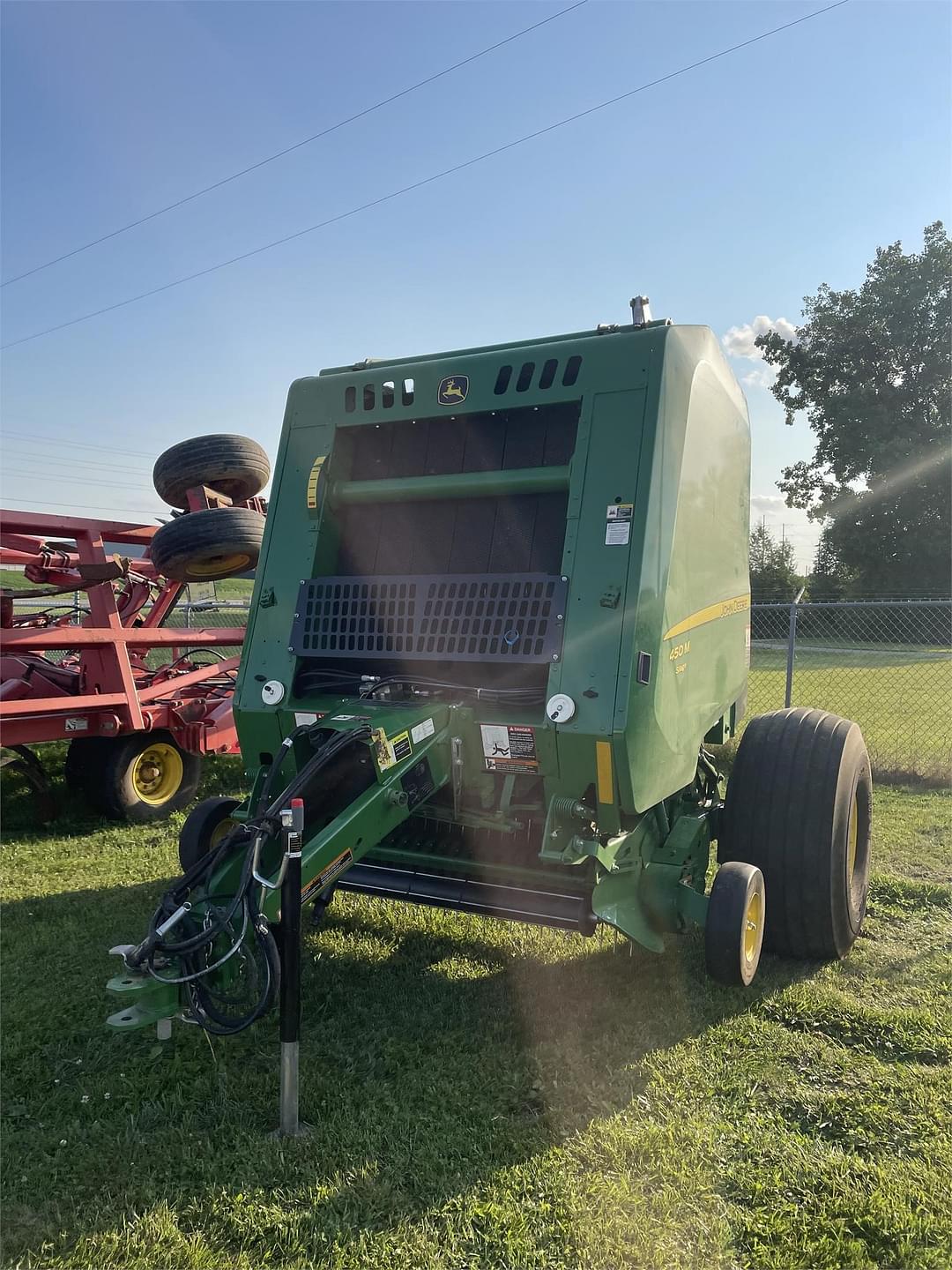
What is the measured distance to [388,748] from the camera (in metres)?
3.24

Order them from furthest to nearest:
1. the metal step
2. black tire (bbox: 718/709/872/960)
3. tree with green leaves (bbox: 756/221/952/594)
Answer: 1. tree with green leaves (bbox: 756/221/952/594)
2. black tire (bbox: 718/709/872/960)
3. the metal step

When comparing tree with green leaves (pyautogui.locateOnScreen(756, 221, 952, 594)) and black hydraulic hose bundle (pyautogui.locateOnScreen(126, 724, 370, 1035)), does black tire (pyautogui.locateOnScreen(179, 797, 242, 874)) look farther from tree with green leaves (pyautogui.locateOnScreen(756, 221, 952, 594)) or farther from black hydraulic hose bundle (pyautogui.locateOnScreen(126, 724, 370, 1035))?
tree with green leaves (pyautogui.locateOnScreen(756, 221, 952, 594))

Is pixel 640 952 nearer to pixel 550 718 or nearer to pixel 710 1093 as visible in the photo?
pixel 710 1093

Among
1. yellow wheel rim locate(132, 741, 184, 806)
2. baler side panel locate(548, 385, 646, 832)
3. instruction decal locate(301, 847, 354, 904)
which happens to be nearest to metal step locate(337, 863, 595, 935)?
baler side panel locate(548, 385, 646, 832)

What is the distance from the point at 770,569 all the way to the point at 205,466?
3460 cm

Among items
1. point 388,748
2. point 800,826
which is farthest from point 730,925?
point 388,748

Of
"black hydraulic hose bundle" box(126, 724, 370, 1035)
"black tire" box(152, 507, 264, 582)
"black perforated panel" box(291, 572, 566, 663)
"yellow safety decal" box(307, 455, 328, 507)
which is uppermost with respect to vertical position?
"yellow safety decal" box(307, 455, 328, 507)

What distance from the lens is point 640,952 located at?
4.27 metres

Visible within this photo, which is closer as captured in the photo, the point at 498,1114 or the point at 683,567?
the point at 498,1114

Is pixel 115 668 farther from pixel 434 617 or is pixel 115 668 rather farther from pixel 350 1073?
pixel 350 1073

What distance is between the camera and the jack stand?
270cm

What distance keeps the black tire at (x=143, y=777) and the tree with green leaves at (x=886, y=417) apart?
3012 centimetres

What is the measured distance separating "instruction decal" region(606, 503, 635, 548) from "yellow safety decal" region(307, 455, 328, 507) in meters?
1.39

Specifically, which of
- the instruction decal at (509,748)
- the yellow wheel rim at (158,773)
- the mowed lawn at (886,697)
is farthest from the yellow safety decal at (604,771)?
the mowed lawn at (886,697)
